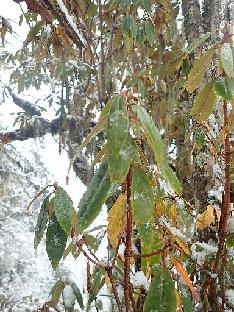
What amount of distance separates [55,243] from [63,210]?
7 centimetres

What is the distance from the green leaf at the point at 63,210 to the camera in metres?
0.65

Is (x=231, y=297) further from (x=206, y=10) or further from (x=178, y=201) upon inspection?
(x=206, y=10)

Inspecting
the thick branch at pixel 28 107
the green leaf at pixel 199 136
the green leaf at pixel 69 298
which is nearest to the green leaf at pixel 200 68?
the green leaf at pixel 199 136

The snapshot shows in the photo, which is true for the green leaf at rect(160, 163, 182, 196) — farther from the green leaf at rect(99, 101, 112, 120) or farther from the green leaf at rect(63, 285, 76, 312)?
the green leaf at rect(63, 285, 76, 312)

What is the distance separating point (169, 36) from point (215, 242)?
1347 millimetres

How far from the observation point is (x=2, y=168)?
359 centimetres

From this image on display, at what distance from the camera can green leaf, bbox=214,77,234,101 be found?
64cm

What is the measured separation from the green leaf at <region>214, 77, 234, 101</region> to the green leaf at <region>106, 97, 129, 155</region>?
0.70 ft

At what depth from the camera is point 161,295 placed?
557 mm

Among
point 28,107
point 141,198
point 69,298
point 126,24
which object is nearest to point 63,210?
point 141,198

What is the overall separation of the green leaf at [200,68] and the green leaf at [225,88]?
0.04 meters

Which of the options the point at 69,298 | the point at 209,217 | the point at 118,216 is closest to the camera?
the point at 118,216

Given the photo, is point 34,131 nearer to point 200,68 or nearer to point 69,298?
point 69,298

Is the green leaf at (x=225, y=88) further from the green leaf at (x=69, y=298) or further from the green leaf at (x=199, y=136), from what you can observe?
the green leaf at (x=69, y=298)
